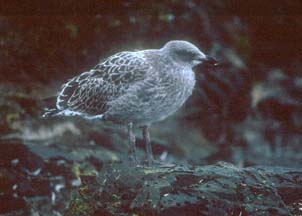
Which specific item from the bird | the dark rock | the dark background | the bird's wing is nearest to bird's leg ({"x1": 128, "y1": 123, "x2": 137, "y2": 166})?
the bird

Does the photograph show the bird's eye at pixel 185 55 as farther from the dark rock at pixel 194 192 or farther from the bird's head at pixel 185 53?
the dark rock at pixel 194 192

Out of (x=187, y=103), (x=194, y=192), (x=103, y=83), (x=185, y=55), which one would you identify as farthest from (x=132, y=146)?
(x=187, y=103)

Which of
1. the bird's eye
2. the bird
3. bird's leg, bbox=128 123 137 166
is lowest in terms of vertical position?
bird's leg, bbox=128 123 137 166

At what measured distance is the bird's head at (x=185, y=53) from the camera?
268 inches

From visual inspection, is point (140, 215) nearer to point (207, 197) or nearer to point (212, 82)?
point (207, 197)

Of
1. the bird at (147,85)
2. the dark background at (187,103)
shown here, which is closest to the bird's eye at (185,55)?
the bird at (147,85)

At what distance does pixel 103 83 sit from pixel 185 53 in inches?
42.5

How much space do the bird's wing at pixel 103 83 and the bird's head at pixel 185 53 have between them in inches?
12.1

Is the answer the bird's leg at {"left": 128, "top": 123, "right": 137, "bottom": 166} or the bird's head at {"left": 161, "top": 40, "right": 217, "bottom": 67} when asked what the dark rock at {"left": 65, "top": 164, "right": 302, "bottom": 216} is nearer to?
the bird's leg at {"left": 128, "top": 123, "right": 137, "bottom": 166}

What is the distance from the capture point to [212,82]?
10453mm

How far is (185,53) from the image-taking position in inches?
269

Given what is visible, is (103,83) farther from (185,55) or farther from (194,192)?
(194,192)

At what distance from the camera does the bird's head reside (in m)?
6.80

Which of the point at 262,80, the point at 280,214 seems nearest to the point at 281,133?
the point at 262,80
